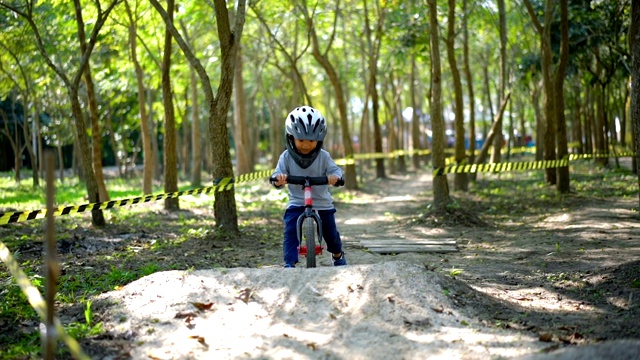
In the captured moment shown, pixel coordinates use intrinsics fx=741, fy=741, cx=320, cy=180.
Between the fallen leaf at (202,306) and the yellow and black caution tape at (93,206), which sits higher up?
the yellow and black caution tape at (93,206)

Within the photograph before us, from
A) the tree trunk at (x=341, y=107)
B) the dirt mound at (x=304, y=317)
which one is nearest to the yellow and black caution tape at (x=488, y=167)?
the tree trunk at (x=341, y=107)

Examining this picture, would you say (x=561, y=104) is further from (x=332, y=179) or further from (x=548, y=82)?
(x=332, y=179)

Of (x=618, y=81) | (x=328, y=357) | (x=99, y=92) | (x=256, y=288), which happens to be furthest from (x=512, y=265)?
(x=99, y=92)

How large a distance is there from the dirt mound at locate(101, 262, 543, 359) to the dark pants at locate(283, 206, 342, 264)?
64cm

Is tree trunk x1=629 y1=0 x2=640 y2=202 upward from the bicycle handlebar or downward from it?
upward

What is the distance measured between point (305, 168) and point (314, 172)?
4.0 inches

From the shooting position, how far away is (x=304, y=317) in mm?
5902

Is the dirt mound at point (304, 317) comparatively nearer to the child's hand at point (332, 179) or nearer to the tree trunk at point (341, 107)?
the child's hand at point (332, 179)

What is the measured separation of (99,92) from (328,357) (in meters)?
26.2

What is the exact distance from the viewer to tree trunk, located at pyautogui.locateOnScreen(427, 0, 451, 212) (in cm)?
1373

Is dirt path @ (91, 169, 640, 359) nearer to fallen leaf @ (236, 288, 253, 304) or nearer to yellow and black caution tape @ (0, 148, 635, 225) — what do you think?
fallen leaf @ (236, 288, 253, 304)

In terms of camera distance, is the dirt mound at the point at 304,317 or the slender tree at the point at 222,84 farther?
the slender tree at the point at 222,84

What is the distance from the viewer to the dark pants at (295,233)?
736 centimetres

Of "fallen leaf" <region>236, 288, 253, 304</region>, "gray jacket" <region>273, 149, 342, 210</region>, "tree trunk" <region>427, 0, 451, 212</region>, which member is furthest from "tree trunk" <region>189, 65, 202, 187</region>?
"fallen leaf" <region>236, 288, 253, 304</region>
